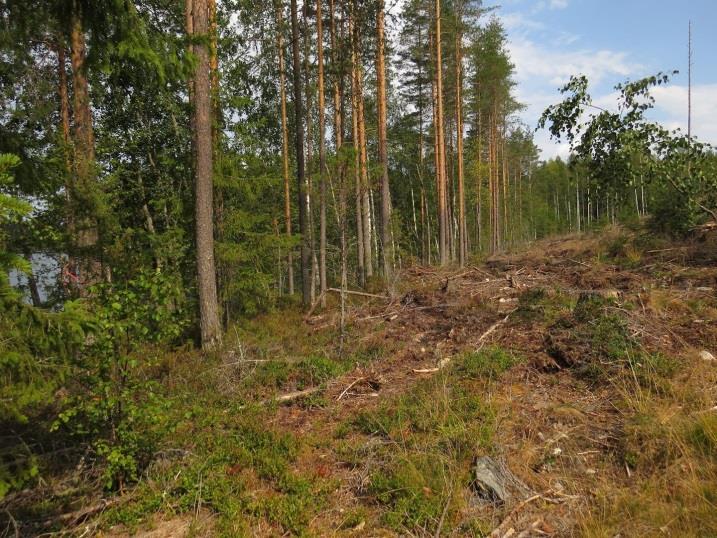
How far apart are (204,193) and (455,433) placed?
6289 mm

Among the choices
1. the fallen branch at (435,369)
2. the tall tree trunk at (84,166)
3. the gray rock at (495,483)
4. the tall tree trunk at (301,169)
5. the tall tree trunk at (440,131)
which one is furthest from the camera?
the tall tree trunk at (440,131)

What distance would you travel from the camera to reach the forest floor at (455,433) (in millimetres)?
3336

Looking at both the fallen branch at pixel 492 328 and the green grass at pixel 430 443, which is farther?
the fallen branch at pixel 492 328

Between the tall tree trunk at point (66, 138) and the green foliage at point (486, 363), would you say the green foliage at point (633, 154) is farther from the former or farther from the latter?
the tall tree trunk at point (66, 138)

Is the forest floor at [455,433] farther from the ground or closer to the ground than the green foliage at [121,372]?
closer to the ground

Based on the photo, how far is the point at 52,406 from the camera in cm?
534

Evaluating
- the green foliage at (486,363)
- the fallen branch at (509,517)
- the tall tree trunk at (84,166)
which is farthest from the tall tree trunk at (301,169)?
the fallen branch at (509,517)

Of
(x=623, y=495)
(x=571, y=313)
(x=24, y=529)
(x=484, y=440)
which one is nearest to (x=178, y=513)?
(x=24, y=529)

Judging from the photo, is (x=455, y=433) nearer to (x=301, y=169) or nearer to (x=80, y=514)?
(x=80, y=514)

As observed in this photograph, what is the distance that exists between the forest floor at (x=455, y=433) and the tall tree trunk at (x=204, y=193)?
2.61ft

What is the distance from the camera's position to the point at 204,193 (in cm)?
807

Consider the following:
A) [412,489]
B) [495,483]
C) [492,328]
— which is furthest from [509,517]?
[492,328]

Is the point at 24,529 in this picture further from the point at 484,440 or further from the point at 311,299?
the point at 311,299

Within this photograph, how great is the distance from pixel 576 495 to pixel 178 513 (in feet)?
10.9
